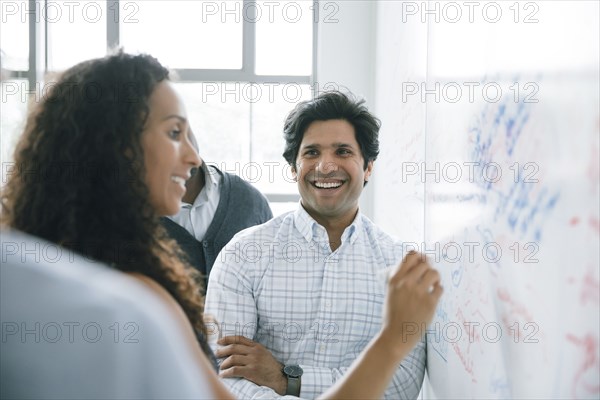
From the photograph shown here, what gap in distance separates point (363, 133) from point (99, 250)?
3.64ft

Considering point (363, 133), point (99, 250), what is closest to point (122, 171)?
point (99, 250)

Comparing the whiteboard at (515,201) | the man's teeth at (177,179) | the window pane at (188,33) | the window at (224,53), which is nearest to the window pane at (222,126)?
the window at (224,53)

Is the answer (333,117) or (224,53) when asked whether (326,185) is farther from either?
(224,53)

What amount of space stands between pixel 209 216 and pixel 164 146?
110 cm

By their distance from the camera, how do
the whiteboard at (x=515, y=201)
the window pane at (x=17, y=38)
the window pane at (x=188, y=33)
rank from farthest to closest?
the window pane at (x=188, y=33), the window pane at (x=17, y=38), the whiteboard at (x=515, y=201)

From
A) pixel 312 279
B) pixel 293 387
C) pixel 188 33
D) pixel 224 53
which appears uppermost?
pixel 188 33

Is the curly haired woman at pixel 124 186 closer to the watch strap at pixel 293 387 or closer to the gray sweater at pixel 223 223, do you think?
the watch strap at pixel 293 387

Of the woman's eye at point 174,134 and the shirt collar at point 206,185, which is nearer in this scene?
the woman's eye at point 174,134

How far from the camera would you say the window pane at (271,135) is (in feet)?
13.2

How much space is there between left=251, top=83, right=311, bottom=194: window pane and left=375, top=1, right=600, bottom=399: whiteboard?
2335 millimetres

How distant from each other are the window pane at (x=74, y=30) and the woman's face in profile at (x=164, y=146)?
3.24 meters

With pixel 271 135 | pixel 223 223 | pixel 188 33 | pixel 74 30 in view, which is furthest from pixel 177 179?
pixel 74 30

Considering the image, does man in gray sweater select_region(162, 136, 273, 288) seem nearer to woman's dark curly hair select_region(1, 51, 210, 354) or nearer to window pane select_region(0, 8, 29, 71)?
woman's dark curly hair select_region(1, 51, 210, 354)

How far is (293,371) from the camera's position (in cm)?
151
